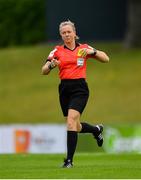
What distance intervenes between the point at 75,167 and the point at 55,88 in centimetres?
2306

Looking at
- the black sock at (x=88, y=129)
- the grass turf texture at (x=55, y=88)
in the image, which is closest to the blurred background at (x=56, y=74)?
the grass turf texture at (x=55, y=88)

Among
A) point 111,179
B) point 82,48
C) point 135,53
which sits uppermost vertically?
point 135,53

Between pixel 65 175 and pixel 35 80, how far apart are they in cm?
2582

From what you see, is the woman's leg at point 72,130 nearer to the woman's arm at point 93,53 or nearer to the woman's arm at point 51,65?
the woman's arm at point 51,65

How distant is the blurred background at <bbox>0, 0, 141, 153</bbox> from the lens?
24.3m

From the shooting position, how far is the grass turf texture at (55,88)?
3325 centimetres

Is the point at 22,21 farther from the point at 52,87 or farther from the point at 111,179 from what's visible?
the point at 111,179

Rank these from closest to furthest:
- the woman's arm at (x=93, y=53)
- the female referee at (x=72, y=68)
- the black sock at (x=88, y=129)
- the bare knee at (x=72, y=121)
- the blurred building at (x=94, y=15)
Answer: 1. the bare knee at (x=72, y=121)
2. the female referee at (x=72, y=68)
3. the woman's arm at (x=93, y=53)
4. the black sock at (x=88, y=129)
5. the blurred building at (x=94, y=15)

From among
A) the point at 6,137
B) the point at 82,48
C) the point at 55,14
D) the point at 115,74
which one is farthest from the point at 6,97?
the point at 82,48

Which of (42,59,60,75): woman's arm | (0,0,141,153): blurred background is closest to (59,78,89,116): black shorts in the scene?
(42,59,60,75): woman's arm

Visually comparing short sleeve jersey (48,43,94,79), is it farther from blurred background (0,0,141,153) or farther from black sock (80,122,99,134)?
blurred background (0,0,141,153)

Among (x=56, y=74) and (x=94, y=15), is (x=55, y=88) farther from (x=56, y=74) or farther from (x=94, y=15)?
(x=94, y=15)

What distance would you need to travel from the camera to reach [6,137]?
958 inches

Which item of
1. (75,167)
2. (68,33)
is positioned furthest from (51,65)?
(75,167)
